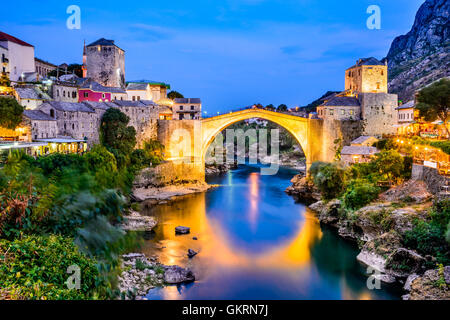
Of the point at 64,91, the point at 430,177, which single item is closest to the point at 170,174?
the point at 64,91

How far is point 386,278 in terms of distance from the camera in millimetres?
9789

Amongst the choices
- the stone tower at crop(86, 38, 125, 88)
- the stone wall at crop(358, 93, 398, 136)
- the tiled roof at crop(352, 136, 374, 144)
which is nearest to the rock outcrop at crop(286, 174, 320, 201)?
the tiled roof at crop(352, 136, 374, 144)

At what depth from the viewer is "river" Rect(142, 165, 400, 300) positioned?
9.64 m

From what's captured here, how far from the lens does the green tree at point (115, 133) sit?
21406mm

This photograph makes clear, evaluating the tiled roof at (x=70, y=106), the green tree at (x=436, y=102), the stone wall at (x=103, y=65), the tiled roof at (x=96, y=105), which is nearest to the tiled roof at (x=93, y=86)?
the stone wall at (x=103, y=65)

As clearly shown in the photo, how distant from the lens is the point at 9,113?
15.8m

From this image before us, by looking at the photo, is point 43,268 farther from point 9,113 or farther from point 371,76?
point 371,76

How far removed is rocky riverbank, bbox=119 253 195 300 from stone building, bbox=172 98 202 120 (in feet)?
65.5

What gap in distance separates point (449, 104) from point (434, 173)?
5727mm

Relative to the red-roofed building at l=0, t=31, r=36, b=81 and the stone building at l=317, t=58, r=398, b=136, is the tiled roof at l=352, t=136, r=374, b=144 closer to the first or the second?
the stone building at l=317, t=58, r=398, b=136

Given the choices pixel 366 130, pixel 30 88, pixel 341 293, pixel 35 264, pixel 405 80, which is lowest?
pixel 341 293

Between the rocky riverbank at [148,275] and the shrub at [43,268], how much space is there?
4.89 meters
